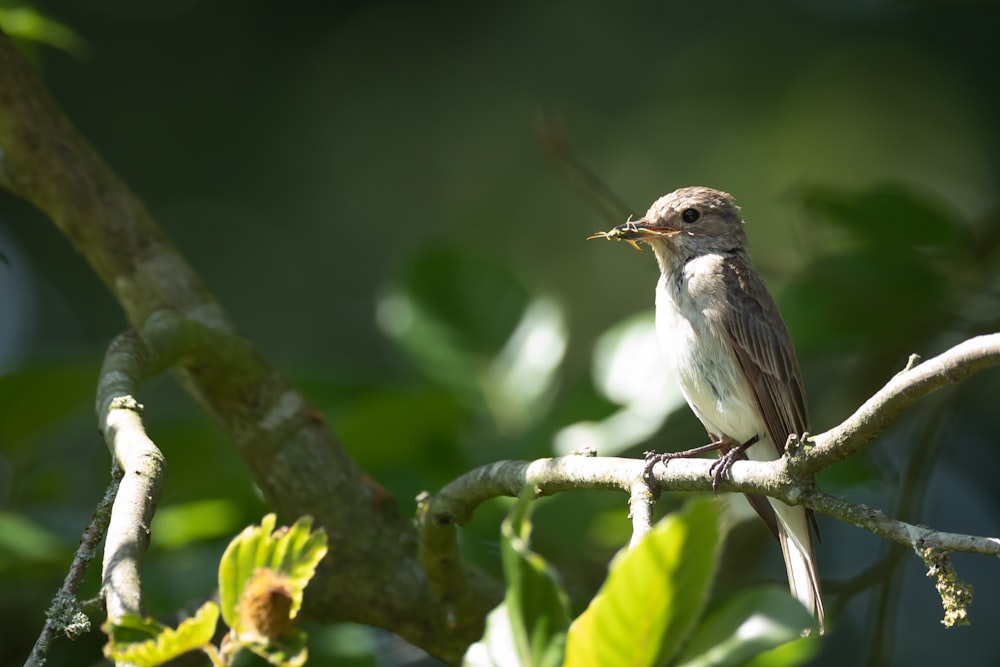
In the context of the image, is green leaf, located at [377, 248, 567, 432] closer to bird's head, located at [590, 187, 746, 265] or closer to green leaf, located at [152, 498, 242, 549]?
bird's head, located at [590, 187, 746, 265]

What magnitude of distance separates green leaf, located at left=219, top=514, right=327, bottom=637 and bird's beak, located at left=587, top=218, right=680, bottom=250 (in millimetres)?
2508

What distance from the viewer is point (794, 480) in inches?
81.9

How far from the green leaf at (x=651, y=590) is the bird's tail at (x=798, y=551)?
2386mm

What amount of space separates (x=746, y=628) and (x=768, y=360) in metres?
2.58

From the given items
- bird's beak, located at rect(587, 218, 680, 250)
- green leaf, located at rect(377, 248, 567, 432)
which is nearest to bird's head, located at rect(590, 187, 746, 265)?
bird's beak, located at rect(587, 218, 680, 250)

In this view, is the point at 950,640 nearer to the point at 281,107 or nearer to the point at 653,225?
the point at 653,225

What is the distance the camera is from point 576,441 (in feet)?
12.3

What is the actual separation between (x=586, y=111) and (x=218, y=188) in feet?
10.5

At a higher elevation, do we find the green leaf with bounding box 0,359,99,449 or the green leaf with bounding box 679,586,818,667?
the green leaf with bounding box 0,359,99,449

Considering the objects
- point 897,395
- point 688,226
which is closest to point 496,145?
point 688,226

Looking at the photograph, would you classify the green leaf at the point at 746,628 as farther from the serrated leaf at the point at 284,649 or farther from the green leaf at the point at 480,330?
the green leaf at the point at 480,330

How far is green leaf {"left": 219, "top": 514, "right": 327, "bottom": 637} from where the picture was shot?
1.49m

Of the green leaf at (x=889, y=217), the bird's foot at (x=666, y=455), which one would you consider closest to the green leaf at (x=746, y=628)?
the bird's foot at (x=666, y=455)

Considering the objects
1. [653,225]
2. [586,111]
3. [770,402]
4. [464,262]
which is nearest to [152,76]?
[586,111]
